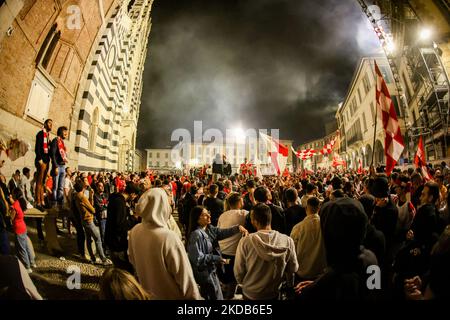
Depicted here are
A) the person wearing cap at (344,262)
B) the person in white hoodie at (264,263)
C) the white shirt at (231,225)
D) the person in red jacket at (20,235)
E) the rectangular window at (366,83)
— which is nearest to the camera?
the person wearing cap at (344,262)

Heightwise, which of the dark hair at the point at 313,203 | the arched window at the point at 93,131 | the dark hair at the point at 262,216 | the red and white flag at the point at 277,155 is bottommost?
the dark hair at the point at 262,216

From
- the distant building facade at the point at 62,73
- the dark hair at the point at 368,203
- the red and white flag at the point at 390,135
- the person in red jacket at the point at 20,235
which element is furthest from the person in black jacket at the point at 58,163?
the red and white flag at the point at 390,135

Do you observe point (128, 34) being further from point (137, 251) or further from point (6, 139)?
point (137, 251)

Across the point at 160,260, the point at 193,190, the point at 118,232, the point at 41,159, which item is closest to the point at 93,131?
the point at 41,159

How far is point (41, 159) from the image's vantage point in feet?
18.1

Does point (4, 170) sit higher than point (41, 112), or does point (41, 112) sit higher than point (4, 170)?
point (41, 112)

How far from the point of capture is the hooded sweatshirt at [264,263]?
2.57 metres

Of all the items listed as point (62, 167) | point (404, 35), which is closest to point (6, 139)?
point (62, 167)

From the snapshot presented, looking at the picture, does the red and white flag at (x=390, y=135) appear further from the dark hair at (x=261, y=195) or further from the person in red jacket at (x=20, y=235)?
the person in red jacket at (x=20, y=235)

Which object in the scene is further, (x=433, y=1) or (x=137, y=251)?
(x=433, y=1)

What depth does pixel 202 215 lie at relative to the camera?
3256 mm

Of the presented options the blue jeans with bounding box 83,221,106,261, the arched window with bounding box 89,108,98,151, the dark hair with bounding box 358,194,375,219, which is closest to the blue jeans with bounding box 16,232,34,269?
the blue jeans with bounding box 83,221,106,261

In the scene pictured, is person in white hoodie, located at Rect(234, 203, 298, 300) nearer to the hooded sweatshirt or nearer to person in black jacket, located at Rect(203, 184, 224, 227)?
the hooded sweatshirt
